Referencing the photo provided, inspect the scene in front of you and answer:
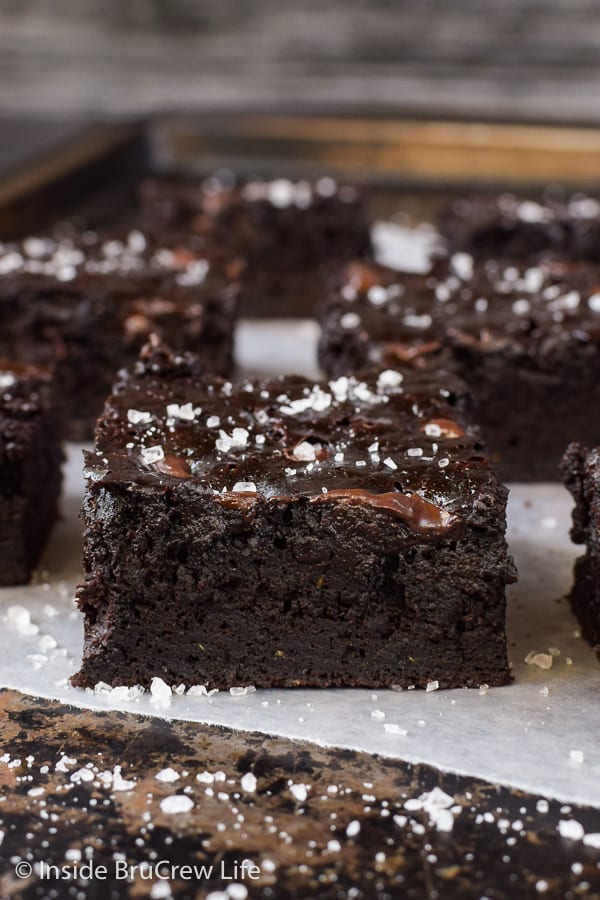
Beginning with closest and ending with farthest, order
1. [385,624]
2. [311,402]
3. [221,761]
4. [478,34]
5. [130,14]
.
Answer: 1. [221,761]
2. [385,624]
3. [311,402]
4. [478,34]
5. [130,14]

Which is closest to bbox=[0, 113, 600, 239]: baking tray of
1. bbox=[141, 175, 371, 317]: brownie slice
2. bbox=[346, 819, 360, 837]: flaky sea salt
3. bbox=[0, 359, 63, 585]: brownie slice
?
bbox=[141, 175, 371, 317]: brownie slice

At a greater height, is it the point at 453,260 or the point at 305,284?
the point at 453,260

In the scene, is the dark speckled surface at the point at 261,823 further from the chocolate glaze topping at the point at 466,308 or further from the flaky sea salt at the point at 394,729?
the chocolate glaze topping at the point at 466,308

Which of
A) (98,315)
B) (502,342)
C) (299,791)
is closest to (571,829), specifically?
(299,791)

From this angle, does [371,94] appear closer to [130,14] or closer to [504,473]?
[130,14]

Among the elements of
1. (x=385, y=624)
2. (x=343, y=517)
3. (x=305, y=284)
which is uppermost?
(x=343, y=517)

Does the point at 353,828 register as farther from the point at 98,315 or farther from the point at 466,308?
the point at 98,315

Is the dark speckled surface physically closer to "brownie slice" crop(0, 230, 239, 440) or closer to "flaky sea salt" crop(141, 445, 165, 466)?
"flaky sea salt" crop(141, 445, 165, 466)

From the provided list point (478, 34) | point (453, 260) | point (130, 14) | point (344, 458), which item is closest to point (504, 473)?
point (453, 260)
